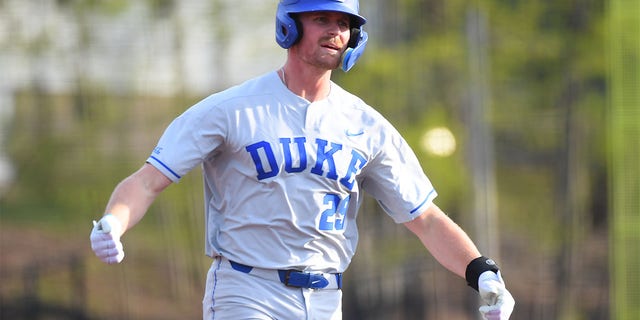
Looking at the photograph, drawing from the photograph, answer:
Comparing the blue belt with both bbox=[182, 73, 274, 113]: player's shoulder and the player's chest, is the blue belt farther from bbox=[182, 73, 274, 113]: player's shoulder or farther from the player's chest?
bbox=[182, 73, 274, 113]: player's shoulder

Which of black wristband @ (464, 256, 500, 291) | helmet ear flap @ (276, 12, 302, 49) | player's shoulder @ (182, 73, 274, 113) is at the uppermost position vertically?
helmet ear flap @ (276, 12, 302, 49)

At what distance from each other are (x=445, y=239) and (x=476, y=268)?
20 cm

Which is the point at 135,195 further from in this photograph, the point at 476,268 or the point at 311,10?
the point at 476,268

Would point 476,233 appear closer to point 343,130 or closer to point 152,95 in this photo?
point 152,95

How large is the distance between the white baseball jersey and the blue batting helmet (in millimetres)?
176

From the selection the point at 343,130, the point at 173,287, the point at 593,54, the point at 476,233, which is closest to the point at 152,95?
the point at 173,287

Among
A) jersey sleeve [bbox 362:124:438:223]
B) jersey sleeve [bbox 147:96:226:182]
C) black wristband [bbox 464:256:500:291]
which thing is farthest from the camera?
jersey sleeve [bbox 362:124:438:223]

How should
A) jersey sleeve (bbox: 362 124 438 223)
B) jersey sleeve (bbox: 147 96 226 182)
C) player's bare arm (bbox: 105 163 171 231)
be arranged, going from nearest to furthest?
player's bare arm (bbox: 105 163 171 231), jersey sleeve (bbox: 147 96 226 182), jersey sleeve (bbox: 362 124 438 223)

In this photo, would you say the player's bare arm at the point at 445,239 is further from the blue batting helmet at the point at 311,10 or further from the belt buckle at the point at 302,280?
the blue batting helmet at the point at 311,10

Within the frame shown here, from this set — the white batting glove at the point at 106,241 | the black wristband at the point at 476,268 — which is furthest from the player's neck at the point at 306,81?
the white batting glove at the point at 106,241

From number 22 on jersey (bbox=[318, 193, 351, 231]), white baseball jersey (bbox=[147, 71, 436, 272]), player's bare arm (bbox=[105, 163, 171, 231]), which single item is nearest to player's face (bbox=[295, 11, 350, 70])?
white baseball jersey (bbox=[147, 71, 436, 272])

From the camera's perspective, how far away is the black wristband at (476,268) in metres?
4.47

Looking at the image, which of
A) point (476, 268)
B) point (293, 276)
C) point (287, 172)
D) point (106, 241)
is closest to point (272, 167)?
point (287, 172)

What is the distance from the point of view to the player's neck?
4473 mm
